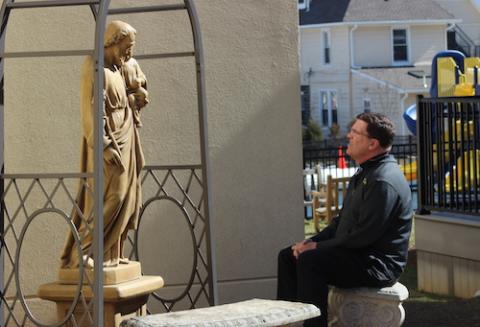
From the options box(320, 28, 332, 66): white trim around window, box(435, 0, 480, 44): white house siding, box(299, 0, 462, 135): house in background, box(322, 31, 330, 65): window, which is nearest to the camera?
box(299, 0, 462, 135): house in background

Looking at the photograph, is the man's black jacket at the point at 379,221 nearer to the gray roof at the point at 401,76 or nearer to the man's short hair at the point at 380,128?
the man's short hair at the point at 380,128

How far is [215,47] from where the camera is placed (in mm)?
9578

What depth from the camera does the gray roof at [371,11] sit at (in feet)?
156

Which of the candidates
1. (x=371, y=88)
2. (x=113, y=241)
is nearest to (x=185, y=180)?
(x=113, y=241)

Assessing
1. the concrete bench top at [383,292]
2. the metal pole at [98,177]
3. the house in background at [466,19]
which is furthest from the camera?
the house in background at [466,19]

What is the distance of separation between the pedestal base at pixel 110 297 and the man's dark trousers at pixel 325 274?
0.99 metres

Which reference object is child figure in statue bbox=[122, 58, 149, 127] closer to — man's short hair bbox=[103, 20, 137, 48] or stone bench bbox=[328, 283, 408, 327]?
man's short hair bbox=[103, 20, 137, 48]

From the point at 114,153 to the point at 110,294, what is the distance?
832 mm

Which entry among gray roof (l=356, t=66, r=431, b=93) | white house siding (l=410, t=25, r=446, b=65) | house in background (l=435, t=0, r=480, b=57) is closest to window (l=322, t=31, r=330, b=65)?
gray roof (l=356, t=66, r=431, b=93)

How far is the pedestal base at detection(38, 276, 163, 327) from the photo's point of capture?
7098 mm

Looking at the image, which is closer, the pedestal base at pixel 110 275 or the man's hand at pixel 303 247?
the pedestal base at pixel 110 275

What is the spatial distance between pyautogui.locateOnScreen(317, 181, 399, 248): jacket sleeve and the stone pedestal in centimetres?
128

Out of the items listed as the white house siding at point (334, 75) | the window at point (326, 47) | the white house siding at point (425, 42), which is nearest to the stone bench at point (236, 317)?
the white house siding at point (334, 75)

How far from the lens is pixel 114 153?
7.10 metres
